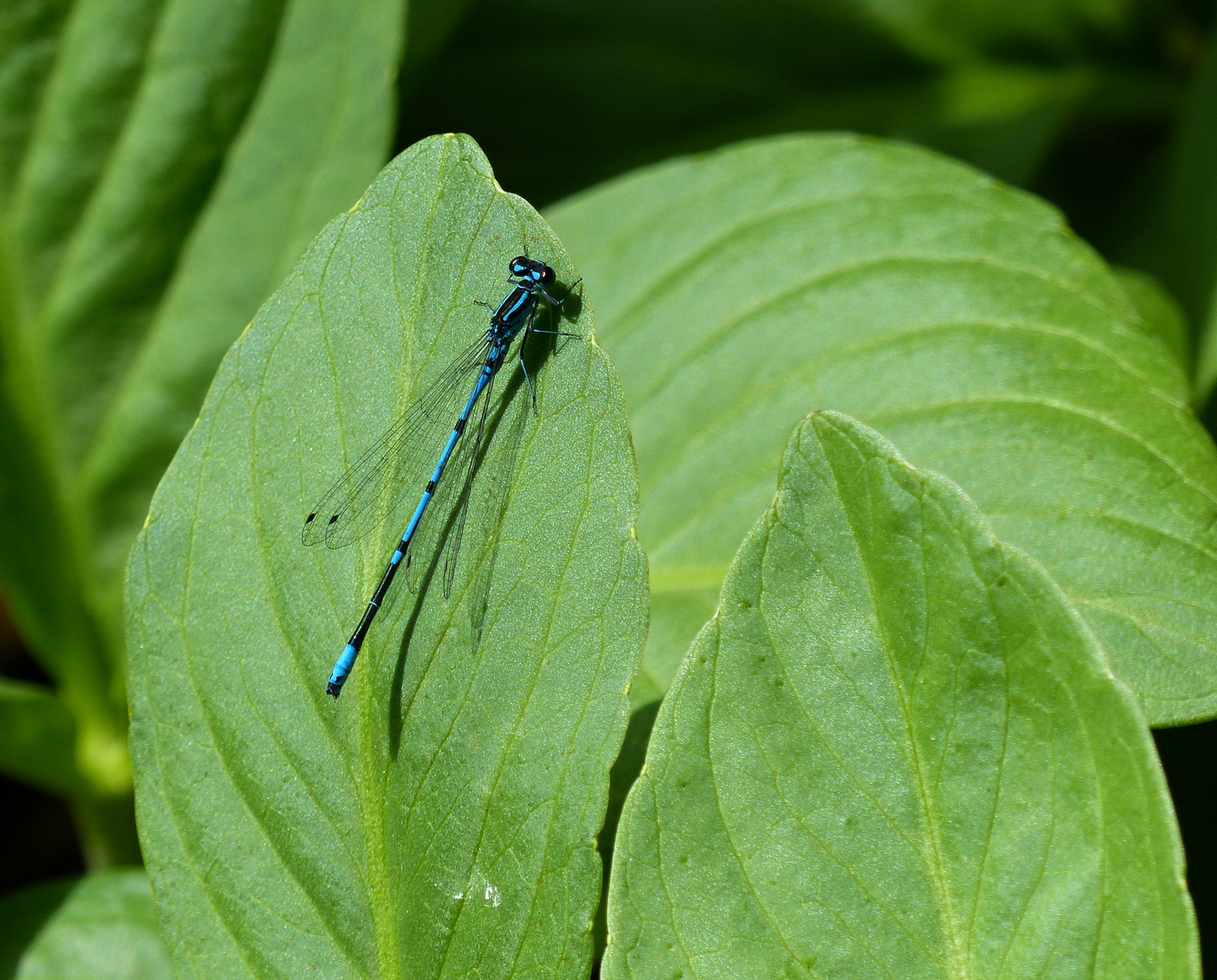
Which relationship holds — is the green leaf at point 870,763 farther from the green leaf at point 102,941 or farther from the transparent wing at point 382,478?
the green leaf at point 102,941

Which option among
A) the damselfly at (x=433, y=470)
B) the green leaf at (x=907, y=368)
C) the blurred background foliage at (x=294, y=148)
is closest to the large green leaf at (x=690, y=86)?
the blurred background foliage at (x=294, y=148)

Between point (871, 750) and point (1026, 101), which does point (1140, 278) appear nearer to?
point (1026, 101)

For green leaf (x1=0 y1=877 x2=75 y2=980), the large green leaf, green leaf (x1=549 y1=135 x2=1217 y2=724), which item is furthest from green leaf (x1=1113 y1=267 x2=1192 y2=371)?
green leaf (x1=0 y1=877 x2=75 y2=980)

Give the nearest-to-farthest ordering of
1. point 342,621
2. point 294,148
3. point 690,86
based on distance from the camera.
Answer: point 342,621 < point 294,148 < point 690,86

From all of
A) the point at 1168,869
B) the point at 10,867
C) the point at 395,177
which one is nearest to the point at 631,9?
the point at 395,177

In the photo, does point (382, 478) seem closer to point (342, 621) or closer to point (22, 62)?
point (342, 621)

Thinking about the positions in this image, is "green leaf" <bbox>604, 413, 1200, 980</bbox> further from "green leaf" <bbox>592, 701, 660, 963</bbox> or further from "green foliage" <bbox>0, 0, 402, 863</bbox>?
"green foliage" <bbox>0, 0, 402, 863</bbox>

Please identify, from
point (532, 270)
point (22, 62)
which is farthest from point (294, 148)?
point (532, 270)
